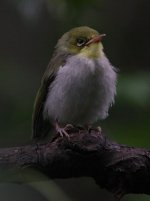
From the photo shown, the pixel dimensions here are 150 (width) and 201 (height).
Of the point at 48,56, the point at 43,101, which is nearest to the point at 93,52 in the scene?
the point at 43,101

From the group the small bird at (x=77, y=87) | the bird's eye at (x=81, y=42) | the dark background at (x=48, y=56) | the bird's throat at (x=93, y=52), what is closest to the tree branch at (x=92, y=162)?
the dark background at (x=48, y=56)

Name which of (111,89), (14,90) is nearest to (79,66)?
(111,89)

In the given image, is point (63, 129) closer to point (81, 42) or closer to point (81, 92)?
point (81, 92)

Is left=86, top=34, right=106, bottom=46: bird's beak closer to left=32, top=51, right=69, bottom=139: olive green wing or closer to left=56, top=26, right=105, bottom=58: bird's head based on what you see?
left=56, top=26, right=105, bottom=58: bird's head

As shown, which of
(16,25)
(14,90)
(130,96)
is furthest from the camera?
(16,25)

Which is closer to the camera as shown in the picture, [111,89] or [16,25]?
[111,89]

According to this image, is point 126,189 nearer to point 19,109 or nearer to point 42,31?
point 19,109

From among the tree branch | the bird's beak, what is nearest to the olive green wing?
the bird's beak

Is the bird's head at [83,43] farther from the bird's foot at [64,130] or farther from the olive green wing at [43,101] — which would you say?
the bird's foot at [64,130]
